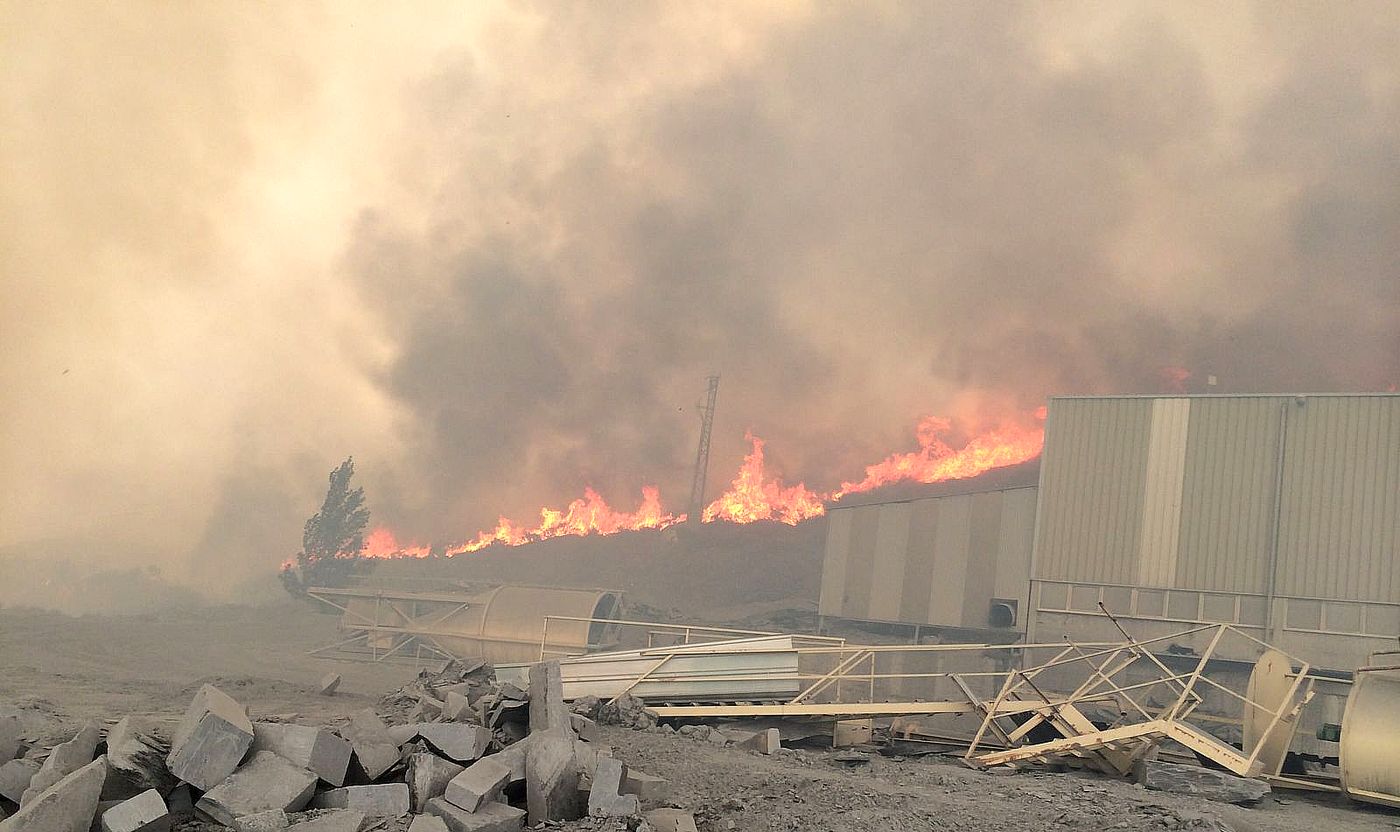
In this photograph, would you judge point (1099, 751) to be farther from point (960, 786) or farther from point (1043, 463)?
point (1043, 463)

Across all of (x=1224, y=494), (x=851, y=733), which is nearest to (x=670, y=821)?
(x=851, y=733)

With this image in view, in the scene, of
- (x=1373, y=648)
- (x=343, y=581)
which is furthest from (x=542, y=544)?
(x=1373, y=648)

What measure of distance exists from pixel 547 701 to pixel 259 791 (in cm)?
334

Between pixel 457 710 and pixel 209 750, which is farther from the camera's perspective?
pixel 457 710

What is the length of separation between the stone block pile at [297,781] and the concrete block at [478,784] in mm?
11

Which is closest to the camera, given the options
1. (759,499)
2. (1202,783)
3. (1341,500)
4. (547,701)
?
(547,701)

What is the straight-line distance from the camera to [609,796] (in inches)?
327

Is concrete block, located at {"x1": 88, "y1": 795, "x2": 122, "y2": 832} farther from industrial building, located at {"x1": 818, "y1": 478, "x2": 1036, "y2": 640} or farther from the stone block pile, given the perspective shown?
industrial building, located at {"x1": 818, "y1": 478, "x2": 1036, "y2": 640}

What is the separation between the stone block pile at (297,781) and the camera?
24.2ft

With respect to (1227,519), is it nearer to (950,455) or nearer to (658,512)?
(950,455)

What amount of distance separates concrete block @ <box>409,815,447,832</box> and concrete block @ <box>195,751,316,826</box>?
1.08 meters

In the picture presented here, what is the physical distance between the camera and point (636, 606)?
34.1m

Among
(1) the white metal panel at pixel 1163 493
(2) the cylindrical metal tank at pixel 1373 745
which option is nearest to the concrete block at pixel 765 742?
(2) the cylindrical metal tank at pixel 1373 745

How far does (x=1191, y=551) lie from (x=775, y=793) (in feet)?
53.2
